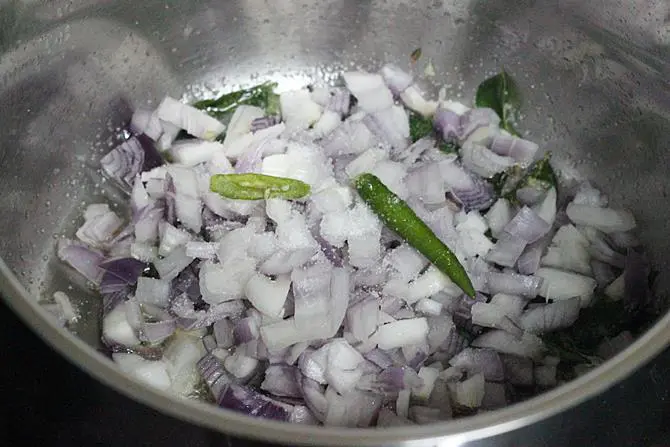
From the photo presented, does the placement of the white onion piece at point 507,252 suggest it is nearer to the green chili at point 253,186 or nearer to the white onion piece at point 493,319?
the white onion piece at point 493,319

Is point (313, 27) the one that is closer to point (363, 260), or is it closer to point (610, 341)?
point (363, 260)

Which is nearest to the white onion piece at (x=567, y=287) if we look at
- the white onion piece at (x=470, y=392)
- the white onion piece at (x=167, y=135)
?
the white onion piece at (x=470, y=392)

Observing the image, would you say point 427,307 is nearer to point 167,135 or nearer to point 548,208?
point 548,208

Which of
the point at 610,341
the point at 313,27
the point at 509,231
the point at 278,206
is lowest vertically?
the point at 610,341

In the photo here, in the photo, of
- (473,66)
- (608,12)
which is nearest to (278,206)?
(473,66)

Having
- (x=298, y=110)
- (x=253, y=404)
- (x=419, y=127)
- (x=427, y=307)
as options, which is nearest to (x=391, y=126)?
(x=419, y=127)

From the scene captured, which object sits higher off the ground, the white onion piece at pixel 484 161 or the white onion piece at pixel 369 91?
the white onion piece at pixel 369 91
